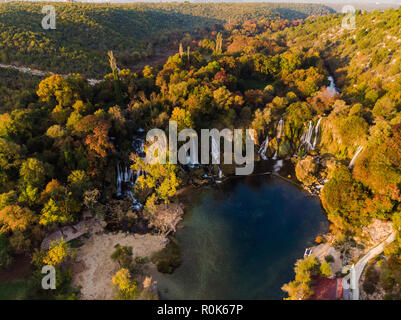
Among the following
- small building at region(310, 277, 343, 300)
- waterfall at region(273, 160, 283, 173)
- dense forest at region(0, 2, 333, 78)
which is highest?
dense forest at region(0, 2, 333, 78)

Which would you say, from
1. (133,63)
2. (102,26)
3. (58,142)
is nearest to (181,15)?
(102,26)


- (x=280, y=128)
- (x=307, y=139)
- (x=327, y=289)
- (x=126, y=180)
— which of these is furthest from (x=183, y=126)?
(x=327, y=289)

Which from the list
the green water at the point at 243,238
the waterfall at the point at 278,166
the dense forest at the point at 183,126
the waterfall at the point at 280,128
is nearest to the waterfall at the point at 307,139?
the dense forest at the point at 183,126

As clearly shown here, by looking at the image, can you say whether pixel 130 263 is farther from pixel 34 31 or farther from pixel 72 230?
pixel 34 31

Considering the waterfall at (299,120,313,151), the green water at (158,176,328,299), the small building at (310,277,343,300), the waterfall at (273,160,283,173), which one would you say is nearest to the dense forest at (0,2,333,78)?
the green water at (158,176,328,299)

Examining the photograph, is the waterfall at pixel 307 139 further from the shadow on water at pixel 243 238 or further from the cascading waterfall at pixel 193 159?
the cascading waterfall at pixel 193 159

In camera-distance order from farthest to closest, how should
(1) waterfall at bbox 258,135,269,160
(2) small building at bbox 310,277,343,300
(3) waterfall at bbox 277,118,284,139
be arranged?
(3) waterfall at bbox 277,118,284,139, (1) waterfall at bbox 258,135,269,160, (2) small building at bbox 310,277,343,300

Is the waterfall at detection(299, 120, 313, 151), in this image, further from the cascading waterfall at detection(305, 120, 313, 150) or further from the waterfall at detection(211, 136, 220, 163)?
the waterfall at detection(211, 136, 220, 163)
